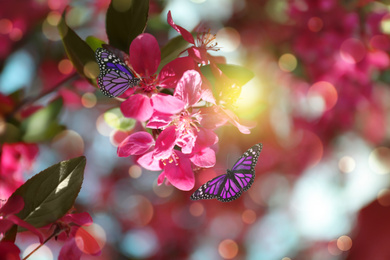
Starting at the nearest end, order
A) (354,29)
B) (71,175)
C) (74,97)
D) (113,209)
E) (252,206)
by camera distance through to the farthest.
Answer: (71,175)
(354,29)
(74,97)
(113,209)
(252,206)

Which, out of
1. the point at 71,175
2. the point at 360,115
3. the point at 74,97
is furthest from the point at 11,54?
the point at 360,115

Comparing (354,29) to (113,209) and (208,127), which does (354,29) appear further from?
(113,209)

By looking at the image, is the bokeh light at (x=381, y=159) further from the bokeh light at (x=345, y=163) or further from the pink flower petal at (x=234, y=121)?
the pink flower petal at (x=234, y=121)

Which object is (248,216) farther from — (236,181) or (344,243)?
(236,181)

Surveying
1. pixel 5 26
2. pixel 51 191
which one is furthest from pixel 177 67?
pixel 5 26

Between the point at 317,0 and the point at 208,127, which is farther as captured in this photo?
the point at 317,0

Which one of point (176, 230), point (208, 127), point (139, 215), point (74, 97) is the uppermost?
point (208, 127)

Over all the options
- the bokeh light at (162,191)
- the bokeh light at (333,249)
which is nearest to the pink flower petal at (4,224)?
the bokeh light at (162,191)
